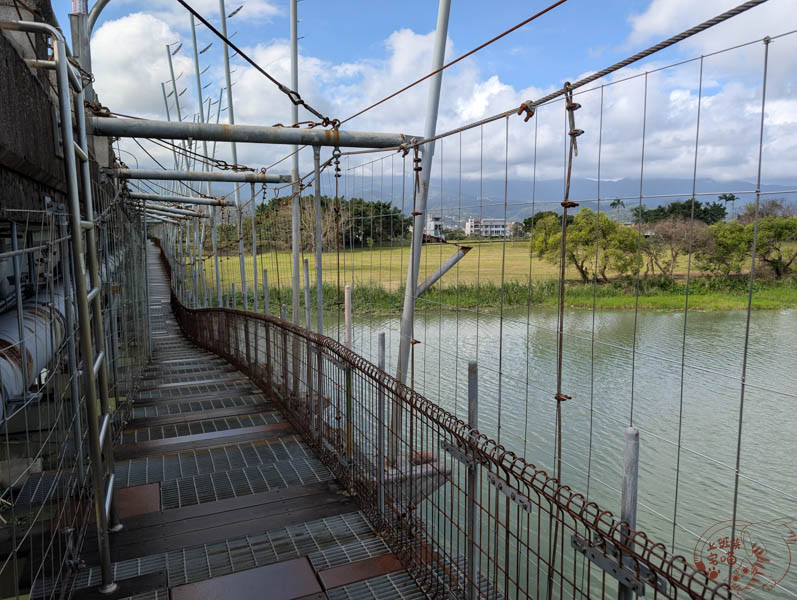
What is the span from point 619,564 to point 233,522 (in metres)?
2.80

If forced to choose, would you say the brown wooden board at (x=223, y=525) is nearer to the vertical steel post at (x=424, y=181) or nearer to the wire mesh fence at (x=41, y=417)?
the wire mesh fence at (x=41, y=417)

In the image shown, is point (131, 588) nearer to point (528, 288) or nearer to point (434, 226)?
point (528, 288)

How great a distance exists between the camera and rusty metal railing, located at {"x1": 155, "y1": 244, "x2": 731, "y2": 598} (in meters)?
1.65

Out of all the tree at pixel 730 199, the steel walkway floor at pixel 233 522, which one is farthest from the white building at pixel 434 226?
the tree at pixel 730 199

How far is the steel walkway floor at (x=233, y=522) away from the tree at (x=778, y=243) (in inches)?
114

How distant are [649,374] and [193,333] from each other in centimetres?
1183

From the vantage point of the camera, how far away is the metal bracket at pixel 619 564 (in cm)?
148

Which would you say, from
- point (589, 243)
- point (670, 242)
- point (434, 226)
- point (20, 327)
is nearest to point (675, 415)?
point (589, 243)

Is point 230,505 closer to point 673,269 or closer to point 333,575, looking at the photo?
point 333,575

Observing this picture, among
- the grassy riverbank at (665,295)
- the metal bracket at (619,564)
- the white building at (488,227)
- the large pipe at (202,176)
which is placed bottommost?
the metal bracket at (619,564)

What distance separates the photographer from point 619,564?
1584mm

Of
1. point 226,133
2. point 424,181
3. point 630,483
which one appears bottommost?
point 630,483

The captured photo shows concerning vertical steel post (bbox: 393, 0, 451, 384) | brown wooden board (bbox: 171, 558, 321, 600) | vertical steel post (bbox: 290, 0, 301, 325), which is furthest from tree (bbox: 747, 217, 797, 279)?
vertical steel post (bbox: 290, 0, 301, 325)

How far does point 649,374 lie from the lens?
344 inches
